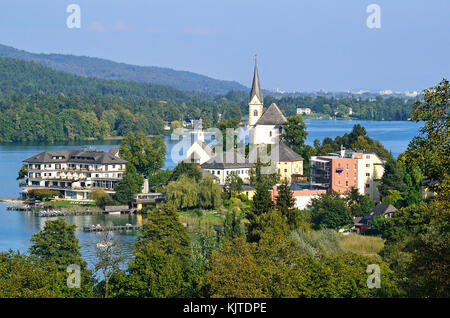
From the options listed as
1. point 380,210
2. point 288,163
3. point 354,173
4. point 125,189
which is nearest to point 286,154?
point 288,163

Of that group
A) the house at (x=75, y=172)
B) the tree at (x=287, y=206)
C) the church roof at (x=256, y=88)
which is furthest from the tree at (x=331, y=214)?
the church roof at (x=256, y=88)

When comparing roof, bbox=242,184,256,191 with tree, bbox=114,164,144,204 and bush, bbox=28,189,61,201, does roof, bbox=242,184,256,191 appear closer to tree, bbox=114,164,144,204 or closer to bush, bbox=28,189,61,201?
tree, bbox=114,164,144,204

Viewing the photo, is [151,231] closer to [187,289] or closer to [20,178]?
[187,289]

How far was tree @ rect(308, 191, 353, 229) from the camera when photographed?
2292cm

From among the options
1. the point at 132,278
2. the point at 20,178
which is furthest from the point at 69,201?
the point at 132,278

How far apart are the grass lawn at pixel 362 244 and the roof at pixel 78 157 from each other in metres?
13.5

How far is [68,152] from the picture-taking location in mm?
33438

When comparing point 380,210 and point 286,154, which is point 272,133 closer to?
point 286,154

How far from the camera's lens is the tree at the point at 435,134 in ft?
26.3

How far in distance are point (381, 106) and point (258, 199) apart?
9470 centimetres

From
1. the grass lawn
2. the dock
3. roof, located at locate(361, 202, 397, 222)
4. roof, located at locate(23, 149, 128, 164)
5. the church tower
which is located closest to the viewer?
the grass lawn

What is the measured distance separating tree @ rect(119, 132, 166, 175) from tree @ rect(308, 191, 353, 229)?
35.6 feet

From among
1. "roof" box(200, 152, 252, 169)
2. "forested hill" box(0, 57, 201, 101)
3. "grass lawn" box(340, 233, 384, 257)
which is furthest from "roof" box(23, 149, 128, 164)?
"forested hill" box(0, 57, 201, 101)

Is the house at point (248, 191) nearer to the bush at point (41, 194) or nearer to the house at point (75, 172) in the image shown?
the house at point (75, 172)
